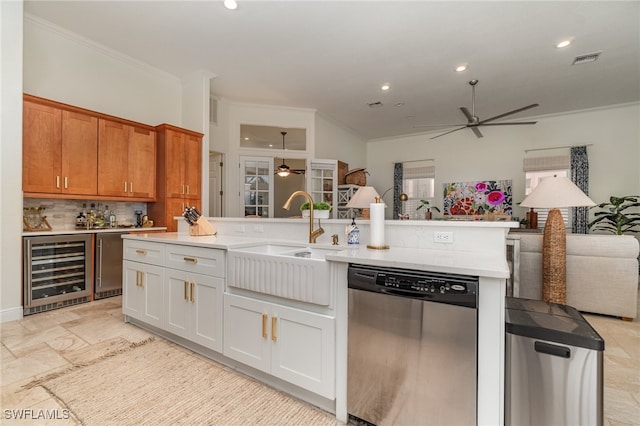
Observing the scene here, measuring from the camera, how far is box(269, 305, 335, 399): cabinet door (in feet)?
5.17

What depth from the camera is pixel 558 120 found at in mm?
6016

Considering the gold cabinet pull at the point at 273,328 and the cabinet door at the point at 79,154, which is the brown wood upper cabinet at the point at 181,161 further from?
the gold cabinet pull at the point at 273,328

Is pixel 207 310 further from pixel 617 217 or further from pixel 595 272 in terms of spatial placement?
pixel 617 217

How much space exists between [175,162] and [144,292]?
2.26 meters

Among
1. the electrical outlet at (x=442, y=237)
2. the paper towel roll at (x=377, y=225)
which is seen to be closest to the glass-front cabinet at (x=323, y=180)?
the paper towel roll at (x=377, y=225)

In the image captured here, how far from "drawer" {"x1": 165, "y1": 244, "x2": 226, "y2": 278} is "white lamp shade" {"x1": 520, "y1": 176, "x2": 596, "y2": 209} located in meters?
2.85

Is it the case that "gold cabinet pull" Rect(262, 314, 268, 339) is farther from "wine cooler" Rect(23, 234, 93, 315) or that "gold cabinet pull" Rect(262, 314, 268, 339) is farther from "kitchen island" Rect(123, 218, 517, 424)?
"wine cooler" Rect(23, 234, 93, 315)

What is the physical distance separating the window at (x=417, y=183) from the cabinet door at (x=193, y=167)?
203 inches

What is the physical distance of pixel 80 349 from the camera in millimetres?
2324

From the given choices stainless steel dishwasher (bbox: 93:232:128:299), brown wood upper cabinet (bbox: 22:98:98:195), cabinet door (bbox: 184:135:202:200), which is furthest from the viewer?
cabinet door (bbox: 184:135:202:200)

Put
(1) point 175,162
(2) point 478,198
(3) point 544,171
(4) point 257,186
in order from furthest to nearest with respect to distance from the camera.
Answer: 1. (2) point 478,198
2. (3) point 544,171
3. (4) point 257,186
4. (1) point 175,162

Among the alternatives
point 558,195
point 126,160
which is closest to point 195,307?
point 126,160

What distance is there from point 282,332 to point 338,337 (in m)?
0.37

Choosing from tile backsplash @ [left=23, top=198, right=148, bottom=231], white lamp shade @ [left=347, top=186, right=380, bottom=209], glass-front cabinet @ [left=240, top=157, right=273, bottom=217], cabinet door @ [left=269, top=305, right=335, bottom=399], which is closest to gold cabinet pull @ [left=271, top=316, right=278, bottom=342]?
cabinet door @ [left=269, top=305, right=335, bottom=399]
